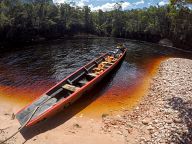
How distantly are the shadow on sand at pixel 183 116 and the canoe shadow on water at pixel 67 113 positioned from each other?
7057 mm

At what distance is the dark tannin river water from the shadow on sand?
142 inches

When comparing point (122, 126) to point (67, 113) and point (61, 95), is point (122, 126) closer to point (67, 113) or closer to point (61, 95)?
point (67, 113)

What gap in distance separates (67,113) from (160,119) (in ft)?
23.2

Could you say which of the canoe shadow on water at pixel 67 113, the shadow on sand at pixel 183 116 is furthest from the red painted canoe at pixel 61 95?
the shadow on sand at pixel 183 116

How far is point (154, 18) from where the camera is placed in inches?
2803

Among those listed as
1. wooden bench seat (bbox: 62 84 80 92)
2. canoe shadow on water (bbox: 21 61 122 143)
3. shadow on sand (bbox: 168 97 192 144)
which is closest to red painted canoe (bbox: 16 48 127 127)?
wooden bench seat (bbox: 62 84 80 92)

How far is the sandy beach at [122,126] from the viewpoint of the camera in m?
15.1

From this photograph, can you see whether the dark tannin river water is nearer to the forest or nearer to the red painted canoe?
the red painted canoe

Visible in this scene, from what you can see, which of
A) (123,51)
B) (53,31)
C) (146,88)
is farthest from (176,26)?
(146,88)

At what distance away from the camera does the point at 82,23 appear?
271 feet

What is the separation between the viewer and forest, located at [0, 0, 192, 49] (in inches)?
2311

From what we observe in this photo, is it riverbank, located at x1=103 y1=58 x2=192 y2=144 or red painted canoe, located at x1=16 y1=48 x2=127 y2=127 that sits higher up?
red painted canoe, located at x1=16 y1=48 x2=127 y2=127

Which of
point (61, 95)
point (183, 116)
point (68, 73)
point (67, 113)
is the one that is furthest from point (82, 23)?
point (183, 116)

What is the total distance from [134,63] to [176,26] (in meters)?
31.3
